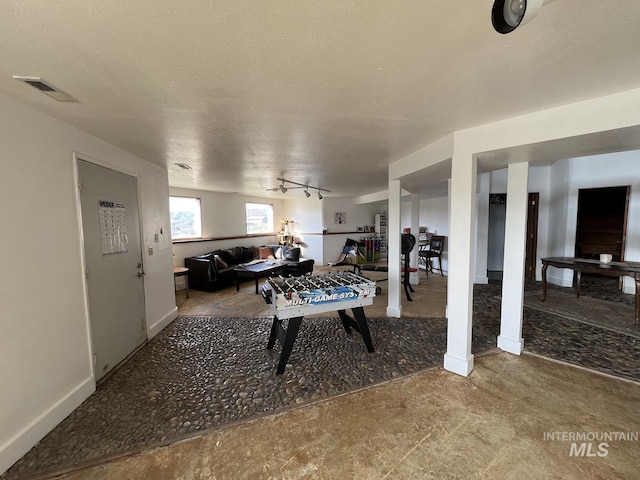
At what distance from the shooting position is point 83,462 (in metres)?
1.57

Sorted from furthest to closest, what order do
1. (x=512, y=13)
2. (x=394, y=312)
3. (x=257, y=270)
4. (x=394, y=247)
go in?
1. (x=257, y=270)
2. (x=394, y=312)
3. (x=394, y=247)
4. (x=512, y=13)

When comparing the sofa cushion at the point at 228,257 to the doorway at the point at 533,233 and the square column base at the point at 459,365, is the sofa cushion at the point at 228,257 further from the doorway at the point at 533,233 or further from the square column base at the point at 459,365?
the doorway at the point at 533,233

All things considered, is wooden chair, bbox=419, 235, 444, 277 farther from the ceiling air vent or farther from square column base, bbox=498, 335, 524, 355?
the ceiling air vent

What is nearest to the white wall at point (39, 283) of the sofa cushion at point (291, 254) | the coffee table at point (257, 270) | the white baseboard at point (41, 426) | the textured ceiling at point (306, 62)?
the white baseboard at point (41, 426)

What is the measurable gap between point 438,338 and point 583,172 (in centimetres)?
473

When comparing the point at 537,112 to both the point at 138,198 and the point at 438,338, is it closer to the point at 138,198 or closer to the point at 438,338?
the point at 438,338

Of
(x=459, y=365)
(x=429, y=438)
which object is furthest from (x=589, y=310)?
(x=429, y=438)

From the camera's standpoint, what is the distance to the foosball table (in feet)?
7.91

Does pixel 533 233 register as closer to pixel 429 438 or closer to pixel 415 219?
pixel 415 219

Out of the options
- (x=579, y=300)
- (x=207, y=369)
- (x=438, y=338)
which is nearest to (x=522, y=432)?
(x=438, y=338)

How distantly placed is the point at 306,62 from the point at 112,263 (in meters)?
2.63

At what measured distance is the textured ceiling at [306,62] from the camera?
3.17ft

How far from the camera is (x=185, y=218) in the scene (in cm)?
597

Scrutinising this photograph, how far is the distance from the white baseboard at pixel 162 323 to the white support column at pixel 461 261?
3390 mm
